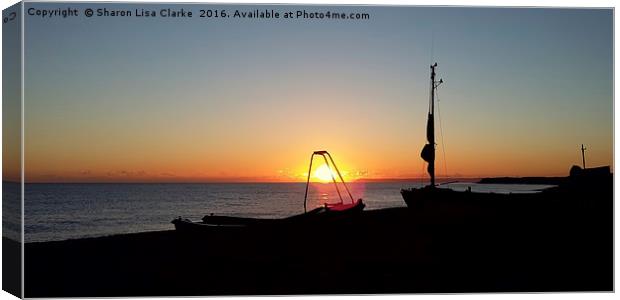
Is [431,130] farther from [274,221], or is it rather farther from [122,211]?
[122,211]

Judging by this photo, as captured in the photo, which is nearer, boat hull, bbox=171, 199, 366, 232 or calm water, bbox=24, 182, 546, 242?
boat hull, bbox=171, 199, 366, 232

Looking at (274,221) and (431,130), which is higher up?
(431,130)

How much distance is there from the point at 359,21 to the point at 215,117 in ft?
9.32

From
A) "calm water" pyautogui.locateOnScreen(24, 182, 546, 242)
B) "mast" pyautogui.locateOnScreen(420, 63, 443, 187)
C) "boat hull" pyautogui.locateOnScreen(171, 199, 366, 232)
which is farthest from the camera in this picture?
"calm water" pyautogui.locateOnScreen(24, 182, 546, 242)

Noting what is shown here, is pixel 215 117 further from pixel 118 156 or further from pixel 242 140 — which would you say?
pixel 118 156

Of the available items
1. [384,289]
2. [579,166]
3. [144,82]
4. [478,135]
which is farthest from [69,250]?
[579,166]

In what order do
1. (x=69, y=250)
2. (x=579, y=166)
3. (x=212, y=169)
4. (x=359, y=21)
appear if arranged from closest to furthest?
(x=359, y=21)
(x=579, y=166)
(x=69, y=250)
(x=212, y=169)

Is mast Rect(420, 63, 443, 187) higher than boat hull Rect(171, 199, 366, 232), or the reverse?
mast Rect(420, 63, 443, 187)

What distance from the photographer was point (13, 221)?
307 inches

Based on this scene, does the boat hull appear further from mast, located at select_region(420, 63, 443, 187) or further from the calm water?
the calm water

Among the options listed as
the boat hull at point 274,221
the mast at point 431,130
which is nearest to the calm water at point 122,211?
the boat hull at point 274,221

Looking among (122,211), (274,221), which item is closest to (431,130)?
(274,221)

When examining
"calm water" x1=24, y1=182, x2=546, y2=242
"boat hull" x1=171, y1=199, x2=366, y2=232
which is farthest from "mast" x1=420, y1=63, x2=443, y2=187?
"calm water" x1=24, y1=182, x2=546, y2=242

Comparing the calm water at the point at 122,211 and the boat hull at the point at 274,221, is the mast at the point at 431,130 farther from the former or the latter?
the calm water at the point at 122,211
